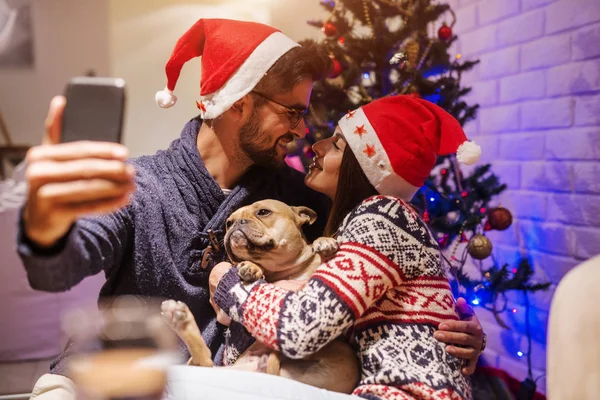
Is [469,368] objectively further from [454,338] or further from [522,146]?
[522,146]

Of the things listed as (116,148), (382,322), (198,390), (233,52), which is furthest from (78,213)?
(233,52)

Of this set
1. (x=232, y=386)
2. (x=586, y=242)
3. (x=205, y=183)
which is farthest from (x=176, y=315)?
(x=586, y=242)

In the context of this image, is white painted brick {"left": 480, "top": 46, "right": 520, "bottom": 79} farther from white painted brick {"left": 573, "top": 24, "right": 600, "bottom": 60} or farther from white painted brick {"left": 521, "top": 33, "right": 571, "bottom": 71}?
white painted brick {"left": 573, "top": 24, "right": 600, "bottom": 60}

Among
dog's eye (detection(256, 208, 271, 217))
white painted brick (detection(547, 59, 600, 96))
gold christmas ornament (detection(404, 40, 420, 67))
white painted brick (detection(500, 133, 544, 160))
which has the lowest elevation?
white painted brick (detection(500, 133, 544, 160))

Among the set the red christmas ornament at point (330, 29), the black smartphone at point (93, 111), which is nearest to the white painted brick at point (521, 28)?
the red christmas ornament at point (330, 29)

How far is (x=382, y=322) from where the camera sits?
1.09 m

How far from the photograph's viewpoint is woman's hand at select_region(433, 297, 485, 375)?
111 cm

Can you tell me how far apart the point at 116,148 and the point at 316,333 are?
19.3 inches

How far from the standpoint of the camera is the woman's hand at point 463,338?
1112 mm

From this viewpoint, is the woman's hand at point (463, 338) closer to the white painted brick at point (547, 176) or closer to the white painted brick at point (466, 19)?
the white painted brick at point (547, 176)

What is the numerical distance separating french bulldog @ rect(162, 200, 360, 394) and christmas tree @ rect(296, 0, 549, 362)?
79 cm

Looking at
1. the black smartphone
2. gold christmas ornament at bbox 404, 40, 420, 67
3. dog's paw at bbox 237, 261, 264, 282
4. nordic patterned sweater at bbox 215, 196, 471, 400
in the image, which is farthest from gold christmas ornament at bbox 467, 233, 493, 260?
the black smartphone

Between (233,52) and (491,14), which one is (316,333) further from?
(491,14)

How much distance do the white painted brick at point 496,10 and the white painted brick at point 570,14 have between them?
0.21 m
